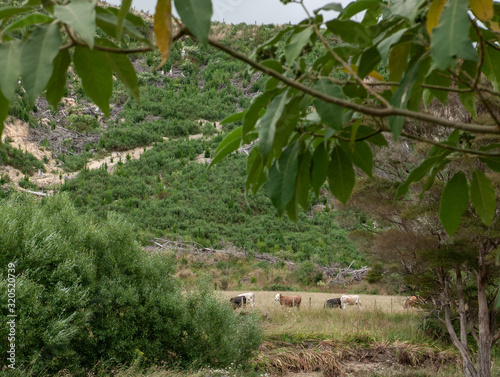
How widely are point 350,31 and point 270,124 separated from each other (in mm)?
273

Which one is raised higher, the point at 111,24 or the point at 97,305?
the point at 111,24

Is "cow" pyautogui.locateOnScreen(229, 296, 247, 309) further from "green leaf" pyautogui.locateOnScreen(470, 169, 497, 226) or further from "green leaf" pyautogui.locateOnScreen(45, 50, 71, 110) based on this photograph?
"green leaf" pyautogui.locateOnScreen(45, 50, 71, 110)

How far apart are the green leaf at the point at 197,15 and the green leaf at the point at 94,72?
0.58 feet

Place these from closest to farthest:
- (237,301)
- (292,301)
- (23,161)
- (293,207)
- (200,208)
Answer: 1. (293,207)
2. (237,301)
3. (292,301)
4. (200,208)
5. (23,161)

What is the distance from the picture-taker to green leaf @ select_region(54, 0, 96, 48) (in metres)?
0.39

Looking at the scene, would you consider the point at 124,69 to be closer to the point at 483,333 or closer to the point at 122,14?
the point at 122,14

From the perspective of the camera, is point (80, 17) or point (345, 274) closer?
point (80, 17)

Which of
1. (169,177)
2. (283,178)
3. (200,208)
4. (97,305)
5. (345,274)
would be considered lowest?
(97,305)

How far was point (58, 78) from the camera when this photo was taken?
575 mm

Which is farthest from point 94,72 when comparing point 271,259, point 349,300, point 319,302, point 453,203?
point 271,259

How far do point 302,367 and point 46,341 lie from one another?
4.73m

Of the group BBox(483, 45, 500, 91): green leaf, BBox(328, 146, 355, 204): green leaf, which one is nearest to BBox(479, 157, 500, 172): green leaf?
BBox(483, 45, 500, 91): green leaf

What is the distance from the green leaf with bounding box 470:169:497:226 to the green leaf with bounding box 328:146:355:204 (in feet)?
0.82

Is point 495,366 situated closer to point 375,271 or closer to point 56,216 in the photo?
point 375,271
